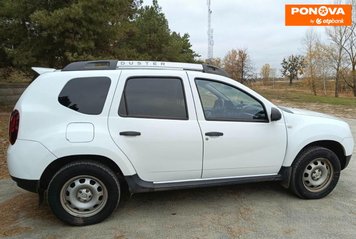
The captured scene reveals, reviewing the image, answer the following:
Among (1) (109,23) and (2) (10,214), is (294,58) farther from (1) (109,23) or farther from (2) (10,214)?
(2) (10,214)

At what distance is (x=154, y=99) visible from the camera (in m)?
3.57

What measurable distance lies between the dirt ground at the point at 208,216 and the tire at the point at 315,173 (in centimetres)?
13

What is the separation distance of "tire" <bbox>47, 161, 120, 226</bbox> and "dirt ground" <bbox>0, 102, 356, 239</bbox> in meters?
0.13

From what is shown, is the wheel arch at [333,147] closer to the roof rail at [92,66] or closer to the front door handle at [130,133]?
the front door handle at [130,133]

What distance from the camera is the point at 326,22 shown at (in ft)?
98.5

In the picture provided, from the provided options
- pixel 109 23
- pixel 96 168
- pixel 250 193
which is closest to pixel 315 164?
pixel 250 193

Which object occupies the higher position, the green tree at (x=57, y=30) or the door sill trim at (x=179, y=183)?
the green tree at (x=57, y=30)

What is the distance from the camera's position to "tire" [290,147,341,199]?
4.00m

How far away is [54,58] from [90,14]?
2.26 m

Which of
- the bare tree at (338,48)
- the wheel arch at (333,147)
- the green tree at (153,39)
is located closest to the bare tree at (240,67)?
the bare tree at (338,48)

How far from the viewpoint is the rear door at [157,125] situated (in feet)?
11.2

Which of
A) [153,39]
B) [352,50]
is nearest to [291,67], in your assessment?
[352,50]

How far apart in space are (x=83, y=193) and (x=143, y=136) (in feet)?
2.99

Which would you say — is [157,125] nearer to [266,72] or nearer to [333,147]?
[333,147]
